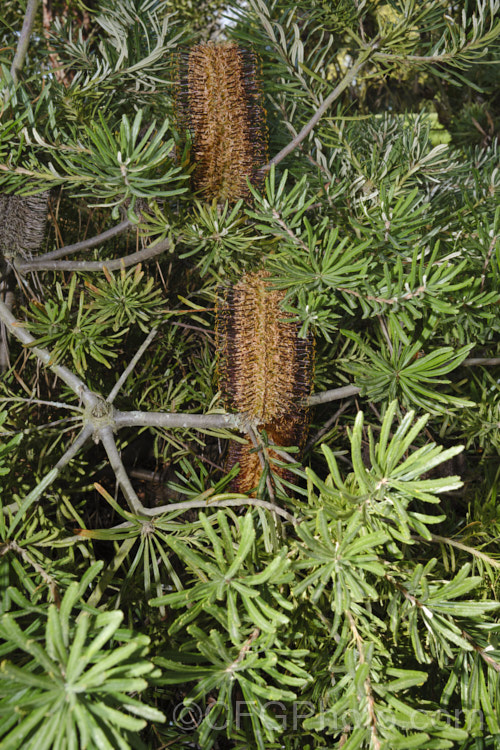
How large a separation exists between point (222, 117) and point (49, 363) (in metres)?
0.20

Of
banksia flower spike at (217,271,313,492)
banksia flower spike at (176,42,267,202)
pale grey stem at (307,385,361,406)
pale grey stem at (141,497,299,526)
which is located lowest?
pale grey stem at (141,497,299,526)

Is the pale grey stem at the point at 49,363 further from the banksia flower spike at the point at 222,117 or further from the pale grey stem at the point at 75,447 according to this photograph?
the banksia flower spike at the point at 222,117

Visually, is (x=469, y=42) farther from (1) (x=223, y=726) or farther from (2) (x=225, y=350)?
(1) (x=223, y=726)

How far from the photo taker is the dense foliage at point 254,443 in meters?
0.24

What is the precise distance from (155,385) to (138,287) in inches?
A: 3.4

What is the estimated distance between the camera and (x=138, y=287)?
42 centimetres

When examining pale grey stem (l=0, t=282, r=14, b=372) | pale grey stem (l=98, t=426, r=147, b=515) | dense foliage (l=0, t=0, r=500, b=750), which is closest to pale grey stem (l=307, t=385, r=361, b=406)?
dense foliage (l=0, t=0, r=500, b=750)

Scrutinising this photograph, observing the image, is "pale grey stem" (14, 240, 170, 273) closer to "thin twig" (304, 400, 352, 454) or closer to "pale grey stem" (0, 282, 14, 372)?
"pale grey stem" (0, 282, 14, 372)

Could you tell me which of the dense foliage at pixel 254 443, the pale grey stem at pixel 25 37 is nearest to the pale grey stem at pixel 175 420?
the dense foliage at pixel 254 443

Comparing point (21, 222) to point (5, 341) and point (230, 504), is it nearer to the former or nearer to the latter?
point (5, 341)

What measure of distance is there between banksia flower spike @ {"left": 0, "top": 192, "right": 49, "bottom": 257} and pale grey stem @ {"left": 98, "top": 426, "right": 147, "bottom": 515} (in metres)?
0.14

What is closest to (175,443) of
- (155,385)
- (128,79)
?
(155,385)

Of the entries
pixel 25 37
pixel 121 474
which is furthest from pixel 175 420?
pixel 25 37

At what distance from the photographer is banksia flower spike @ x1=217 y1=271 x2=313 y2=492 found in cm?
31
